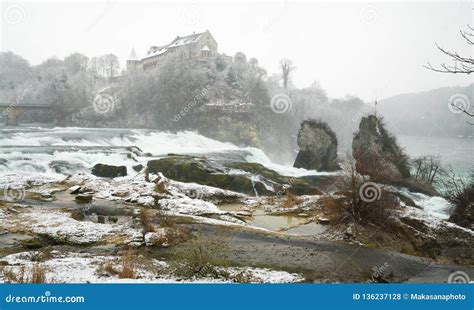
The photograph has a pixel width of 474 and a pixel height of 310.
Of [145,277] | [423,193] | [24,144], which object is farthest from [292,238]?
[24,144]

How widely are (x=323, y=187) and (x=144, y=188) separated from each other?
7.92 m

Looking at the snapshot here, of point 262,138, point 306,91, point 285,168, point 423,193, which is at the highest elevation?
point 306,91

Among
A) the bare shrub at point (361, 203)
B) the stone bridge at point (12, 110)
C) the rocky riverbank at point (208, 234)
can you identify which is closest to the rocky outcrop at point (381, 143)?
the rocky riverbank at point (208, 234)

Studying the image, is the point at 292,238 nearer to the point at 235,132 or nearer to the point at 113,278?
the point at 113,278

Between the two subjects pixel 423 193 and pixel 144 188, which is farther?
pixel 423 193

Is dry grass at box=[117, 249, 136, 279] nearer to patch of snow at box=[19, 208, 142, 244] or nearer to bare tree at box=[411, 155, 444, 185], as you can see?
patch of snow at box=[19, 208, 142, 244]

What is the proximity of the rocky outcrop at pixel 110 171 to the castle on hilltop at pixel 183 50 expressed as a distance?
644 cm

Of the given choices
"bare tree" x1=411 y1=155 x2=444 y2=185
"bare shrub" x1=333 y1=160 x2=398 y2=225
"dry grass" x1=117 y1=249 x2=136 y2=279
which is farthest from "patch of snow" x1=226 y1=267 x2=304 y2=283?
"bare tree" x1=411 y1=155 x2=444 y2=185

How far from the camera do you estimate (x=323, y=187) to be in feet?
49.7

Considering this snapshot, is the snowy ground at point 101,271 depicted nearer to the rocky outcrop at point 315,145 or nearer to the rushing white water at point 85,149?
the rushing white water at point 85,149

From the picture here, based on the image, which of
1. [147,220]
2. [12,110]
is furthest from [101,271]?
[12,110]

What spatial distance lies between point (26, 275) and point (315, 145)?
14996mm

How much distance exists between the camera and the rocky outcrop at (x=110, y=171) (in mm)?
14745

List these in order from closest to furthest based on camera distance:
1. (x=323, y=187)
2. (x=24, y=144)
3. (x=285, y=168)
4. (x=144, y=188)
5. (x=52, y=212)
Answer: (x=52, y=212) < (x=144, y=188) < (x=323, y=187) < (x=24, y=144) < (x=285, y=168)
